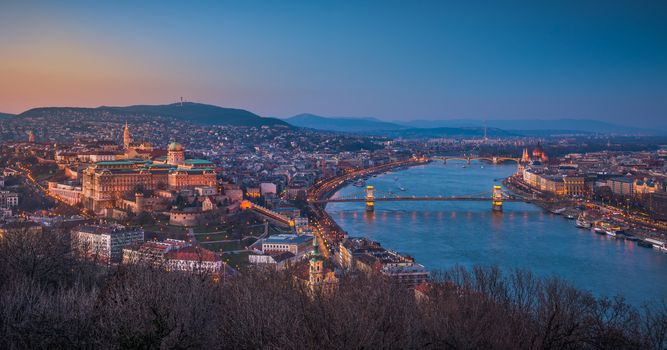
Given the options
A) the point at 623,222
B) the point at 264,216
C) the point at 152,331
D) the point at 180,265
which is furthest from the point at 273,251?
the point at 623,222

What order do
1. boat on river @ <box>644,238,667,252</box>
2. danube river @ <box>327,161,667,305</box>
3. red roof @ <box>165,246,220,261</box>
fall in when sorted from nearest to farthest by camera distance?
red roof @ <box>165,246,220,261</box> → danube river @ <box>327,161,667,305</box> → boat on river @ <box>644,238,667,252</box>

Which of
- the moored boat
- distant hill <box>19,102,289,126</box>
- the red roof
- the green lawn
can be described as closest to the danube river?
the moored boat

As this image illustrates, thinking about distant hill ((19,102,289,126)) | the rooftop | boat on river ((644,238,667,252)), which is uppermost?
distant hill ((19,102,289,126))

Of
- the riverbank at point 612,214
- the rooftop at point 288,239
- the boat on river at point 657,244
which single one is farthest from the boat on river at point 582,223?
the rooftop at point 288,239

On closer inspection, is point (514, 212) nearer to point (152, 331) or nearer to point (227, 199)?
point (227, 199)

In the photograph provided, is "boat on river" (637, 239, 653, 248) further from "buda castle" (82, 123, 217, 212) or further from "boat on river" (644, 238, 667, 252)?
"buda castle" (82, 123, 217, 212)

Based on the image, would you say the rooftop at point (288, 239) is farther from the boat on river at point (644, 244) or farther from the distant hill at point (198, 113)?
the distant hill at point (198, 113)
